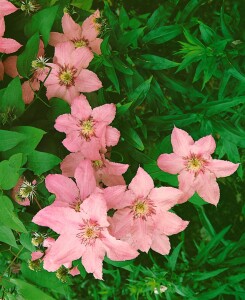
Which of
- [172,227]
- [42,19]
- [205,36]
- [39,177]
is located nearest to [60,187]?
[39,177]

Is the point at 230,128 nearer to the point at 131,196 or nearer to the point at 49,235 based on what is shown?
the point at 131,196

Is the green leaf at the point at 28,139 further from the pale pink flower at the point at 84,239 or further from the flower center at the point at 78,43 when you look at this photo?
the flower center at the point at 78,43

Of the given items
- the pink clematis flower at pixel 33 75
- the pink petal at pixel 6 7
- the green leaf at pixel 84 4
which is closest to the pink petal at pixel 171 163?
the pink clematis flower at pixel 33 75

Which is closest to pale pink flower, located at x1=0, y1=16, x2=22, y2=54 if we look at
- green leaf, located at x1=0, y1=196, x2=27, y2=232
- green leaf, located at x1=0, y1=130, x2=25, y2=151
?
green leaf, located at x1=0, y1=130, x2=25, y2=151

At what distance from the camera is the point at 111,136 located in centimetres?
85

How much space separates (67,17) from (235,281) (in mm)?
811

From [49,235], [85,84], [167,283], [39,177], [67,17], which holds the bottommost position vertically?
[167,283]

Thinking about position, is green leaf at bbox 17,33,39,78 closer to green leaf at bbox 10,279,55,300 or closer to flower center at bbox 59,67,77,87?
flower center at bbox 59,67,77,87

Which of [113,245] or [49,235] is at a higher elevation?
[113,245]

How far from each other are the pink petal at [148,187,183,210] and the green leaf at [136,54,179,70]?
32cm

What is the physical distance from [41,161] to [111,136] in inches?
5.9

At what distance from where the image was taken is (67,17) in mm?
907

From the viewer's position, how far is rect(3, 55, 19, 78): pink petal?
0.91 m

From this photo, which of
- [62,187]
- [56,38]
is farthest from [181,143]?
[56,38]
